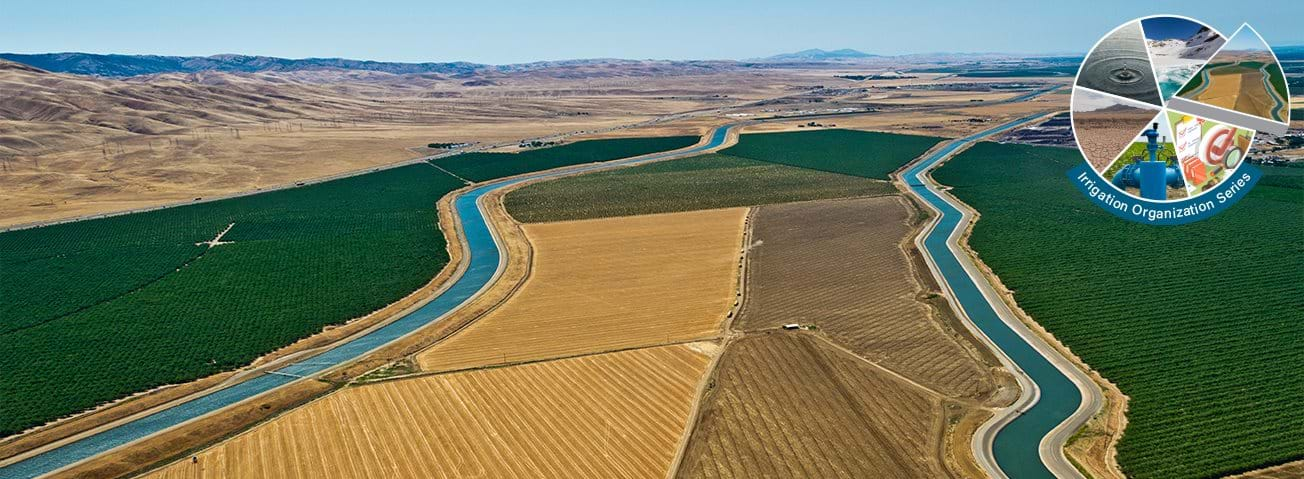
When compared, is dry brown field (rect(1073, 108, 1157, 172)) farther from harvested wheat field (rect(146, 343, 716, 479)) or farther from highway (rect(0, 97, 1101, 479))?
harvested wheat field (rect(146, 343, 716, 479))

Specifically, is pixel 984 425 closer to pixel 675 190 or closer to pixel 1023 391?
pixel 1023 391

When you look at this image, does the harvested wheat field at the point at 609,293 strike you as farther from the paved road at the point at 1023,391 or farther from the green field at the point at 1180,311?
the green field at the point at 1180,311

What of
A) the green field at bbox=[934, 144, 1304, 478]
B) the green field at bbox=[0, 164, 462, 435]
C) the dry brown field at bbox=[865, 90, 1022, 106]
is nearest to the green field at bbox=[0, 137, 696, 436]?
the green field at bbox=[0, 164, 462, 435]

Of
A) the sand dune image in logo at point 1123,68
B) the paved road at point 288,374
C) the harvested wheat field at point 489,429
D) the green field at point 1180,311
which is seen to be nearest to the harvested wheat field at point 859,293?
the green field at point 1180,311

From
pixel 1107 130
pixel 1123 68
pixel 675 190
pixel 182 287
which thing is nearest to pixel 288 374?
pixel 182 287

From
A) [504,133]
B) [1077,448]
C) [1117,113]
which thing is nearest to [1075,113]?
[1117,113]

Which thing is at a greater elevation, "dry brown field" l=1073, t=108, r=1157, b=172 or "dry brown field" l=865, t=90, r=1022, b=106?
"dry brown field" l=1073, t=108, r=1157, b=172
